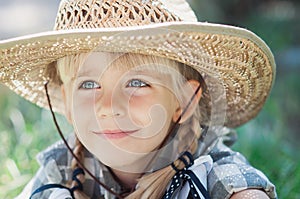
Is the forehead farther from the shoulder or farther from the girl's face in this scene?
the shoulder

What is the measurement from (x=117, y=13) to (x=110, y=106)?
21 centimetres

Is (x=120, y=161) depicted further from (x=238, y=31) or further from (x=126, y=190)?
(x=238, y=31)

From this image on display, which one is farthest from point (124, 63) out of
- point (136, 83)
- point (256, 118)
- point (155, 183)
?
point (256, 118)

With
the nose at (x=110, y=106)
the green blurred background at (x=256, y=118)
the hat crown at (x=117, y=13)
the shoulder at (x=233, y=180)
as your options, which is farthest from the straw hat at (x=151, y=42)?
the green blurred background at (x=256, y=118)

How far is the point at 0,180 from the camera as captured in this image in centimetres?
229

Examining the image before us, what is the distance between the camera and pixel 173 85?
5.47 ft

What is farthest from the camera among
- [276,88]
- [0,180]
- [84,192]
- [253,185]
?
[276,88]

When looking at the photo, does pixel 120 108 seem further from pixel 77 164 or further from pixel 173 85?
pixel 77 164

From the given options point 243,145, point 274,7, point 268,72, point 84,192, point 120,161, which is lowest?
point 274,7

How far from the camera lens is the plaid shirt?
5.34 feet

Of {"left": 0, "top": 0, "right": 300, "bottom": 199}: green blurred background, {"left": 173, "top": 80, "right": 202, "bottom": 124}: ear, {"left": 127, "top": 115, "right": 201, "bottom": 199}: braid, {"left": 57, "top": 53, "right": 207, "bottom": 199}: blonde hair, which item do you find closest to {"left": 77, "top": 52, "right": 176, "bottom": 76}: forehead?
{"left": 57, "top": 53, "right": 207, "bottom": 199}: blonde hair

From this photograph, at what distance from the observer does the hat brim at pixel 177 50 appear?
4.78 ft

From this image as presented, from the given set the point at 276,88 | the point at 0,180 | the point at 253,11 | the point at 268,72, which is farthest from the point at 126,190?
the point at 253,11

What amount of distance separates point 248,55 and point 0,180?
1.08m
